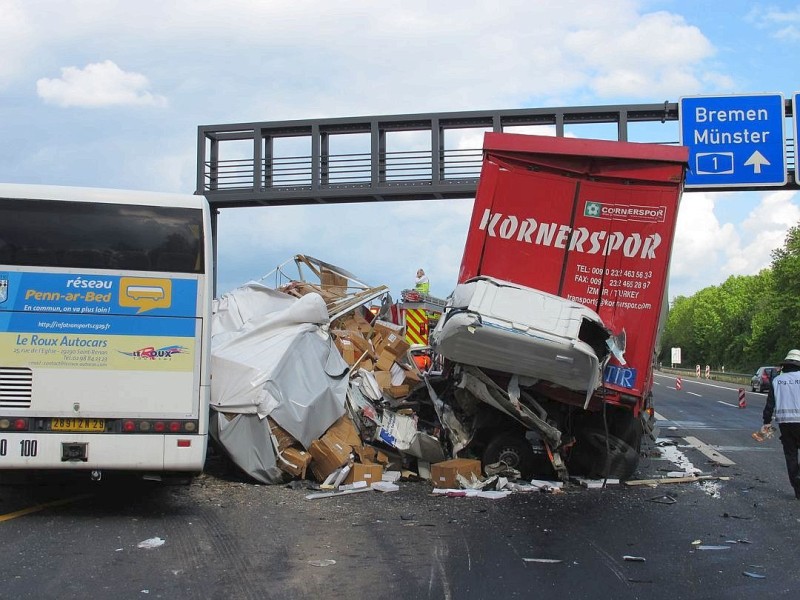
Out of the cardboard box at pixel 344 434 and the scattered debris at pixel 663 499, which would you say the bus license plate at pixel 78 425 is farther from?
the scattered debris at pixel 663 499

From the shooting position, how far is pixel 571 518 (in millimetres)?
8273

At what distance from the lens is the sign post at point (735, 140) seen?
18234 mm

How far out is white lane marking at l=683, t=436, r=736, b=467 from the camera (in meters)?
12.5

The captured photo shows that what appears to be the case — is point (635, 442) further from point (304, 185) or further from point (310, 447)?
point (304, 185)

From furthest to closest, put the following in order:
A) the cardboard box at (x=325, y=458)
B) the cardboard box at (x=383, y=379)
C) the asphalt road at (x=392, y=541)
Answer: the cardboard box at (x=383, y=379) → the cardboard box at (x=325, y=458) → the asphalt road at (x=392, y=541)

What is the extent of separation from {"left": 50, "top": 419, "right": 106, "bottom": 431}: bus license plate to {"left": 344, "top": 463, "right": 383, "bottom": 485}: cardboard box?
3.15 meters

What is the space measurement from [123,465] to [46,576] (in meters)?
2.01

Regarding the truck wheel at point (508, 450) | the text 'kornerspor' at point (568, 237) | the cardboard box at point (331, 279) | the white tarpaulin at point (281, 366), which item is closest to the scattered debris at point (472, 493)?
the truck wheel at point (508, 450)

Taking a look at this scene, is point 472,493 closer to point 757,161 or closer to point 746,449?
point 746,449

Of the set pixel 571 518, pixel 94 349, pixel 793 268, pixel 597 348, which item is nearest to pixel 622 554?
pixel 571 518

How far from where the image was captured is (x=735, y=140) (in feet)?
60.5

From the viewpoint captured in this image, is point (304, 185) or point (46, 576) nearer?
point (46, 576)

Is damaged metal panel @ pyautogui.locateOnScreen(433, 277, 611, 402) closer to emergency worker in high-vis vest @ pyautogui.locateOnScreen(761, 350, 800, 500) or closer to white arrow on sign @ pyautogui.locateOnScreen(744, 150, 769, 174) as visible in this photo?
emergency worker in high-vis vest @ pyautogui.locateOnScreen(761, 350, 800, 500)

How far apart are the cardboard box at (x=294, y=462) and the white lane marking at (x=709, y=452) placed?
6211mm
